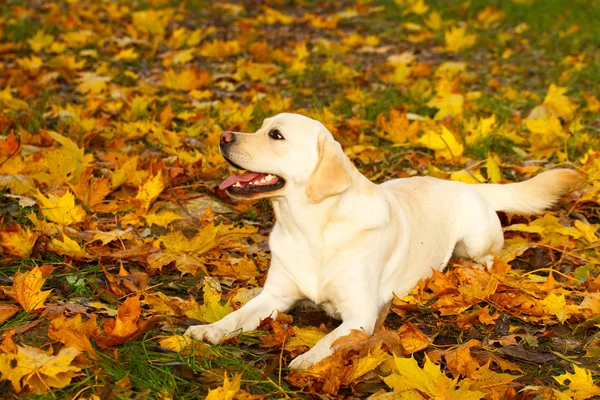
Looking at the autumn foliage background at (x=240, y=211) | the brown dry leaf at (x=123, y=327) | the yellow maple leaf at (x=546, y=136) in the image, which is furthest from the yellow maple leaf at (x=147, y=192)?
the yellow maple leaf at (x=546, y=136)

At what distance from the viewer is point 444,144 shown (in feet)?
17.2

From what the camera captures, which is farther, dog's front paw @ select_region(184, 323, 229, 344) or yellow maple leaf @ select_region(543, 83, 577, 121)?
yellow maple leaf @ select_region(543, 83, 577, 121)

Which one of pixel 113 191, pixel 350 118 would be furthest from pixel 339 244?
pixel 350 118

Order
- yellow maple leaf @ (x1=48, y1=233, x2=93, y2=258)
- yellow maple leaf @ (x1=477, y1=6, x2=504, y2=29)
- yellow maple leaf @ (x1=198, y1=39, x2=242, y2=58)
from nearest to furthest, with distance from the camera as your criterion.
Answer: yellow maple leaf @ (x1=48, y1=233, x2=93, y2=258)
yellow maple leaf @ (x1=198, y1=39, x2=242, y2=58)
yellow maple leaf @ (x1=477, y1=6, x2=504, y2=29)

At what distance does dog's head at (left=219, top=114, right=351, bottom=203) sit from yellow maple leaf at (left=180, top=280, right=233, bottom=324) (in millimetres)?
451

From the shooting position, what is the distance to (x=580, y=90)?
726cm

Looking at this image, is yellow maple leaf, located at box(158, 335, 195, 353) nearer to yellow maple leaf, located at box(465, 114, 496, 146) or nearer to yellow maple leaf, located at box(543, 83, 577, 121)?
yellow maple leaf, located at box(465, 114, 496, 146)

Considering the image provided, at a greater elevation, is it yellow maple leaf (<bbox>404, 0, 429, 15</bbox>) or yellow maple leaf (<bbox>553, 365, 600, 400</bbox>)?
yellow maple leaf (<bbox>553, 365, 600, 400</bbox>)

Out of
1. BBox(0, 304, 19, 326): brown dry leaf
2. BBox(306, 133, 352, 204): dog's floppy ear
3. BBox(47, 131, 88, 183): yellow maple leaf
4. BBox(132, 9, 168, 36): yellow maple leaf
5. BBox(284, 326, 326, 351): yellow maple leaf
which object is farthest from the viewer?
BBox(132, 9, 168, 36): yellow maple leaf

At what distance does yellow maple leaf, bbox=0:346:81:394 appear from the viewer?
8.27 feet

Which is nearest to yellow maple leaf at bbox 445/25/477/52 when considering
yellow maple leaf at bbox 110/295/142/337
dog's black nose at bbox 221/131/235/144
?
dog's black nose at bbox 221/131/235/144

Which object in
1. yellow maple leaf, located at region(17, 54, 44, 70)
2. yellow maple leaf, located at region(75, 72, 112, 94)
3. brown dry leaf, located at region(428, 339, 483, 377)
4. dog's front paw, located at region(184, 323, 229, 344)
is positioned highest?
dog's front paw, located at region(184, 323, 229, 344)

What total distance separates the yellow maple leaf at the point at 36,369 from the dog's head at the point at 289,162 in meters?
1.09

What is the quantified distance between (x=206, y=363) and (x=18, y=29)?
6.83m
